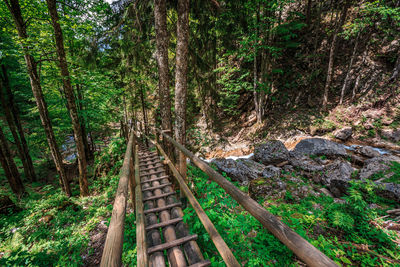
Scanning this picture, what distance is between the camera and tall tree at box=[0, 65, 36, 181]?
8.77m

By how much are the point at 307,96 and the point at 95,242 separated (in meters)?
16.3

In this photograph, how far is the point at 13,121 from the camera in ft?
31.2

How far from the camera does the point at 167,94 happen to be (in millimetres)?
4969

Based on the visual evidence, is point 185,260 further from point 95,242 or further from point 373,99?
point 373,99

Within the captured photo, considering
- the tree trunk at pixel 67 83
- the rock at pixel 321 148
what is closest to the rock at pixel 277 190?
the rock at pixel 321 148

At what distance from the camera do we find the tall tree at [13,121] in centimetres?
877

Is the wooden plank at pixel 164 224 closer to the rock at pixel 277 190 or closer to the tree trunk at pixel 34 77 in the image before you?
the rock at pixel 277 190

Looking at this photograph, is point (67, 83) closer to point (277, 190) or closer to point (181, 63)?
point (181, 63)

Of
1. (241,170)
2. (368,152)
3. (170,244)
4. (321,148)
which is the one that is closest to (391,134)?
(368,152)

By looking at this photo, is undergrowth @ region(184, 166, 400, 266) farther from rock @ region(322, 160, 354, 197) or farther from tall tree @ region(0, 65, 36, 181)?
tall tree @ region(0, 65, 36, 181)

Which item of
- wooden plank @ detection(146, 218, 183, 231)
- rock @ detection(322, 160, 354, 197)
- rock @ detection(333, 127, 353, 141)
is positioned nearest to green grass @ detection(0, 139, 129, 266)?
wooden plank @ detection(146, 218, 183, 231)

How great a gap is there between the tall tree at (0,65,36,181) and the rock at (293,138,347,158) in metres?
16.3

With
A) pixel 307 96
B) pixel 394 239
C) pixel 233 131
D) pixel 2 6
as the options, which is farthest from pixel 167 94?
pixel 307 96

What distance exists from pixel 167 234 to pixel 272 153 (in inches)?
293
